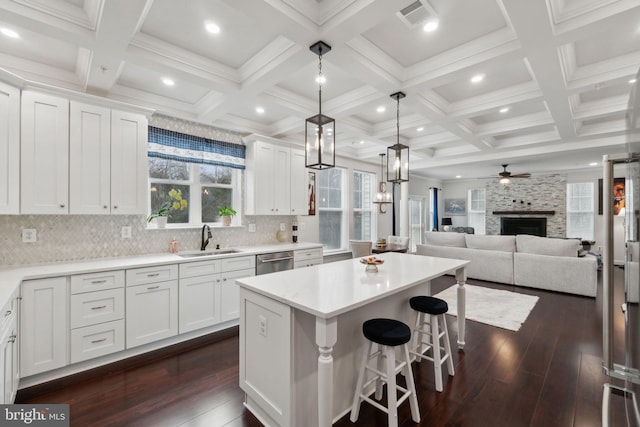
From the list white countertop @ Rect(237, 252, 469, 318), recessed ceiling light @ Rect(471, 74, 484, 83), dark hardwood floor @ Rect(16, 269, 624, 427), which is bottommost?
dark hardwood floor @ Rect(16, 269, 624, 427)

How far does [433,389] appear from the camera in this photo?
2297 mm

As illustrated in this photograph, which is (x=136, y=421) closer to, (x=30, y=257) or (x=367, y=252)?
(x=30, y=257)

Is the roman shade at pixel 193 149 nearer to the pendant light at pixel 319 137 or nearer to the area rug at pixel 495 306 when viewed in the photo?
the pendant light at pixel 319 137

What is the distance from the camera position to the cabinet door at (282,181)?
444cm

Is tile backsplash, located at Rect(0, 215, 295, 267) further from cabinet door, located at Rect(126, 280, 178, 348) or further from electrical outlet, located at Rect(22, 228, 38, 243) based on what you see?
cabinet door, located at Rect(126, 280, 178, 348)

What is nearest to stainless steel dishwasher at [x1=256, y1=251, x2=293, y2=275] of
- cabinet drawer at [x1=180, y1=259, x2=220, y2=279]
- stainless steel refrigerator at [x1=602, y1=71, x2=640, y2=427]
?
cabinet drawer at [x1=180, y1=259, x2=220, y2=279]

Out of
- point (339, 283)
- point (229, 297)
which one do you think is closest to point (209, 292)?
point (229, 297)

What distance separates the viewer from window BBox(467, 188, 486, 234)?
1045cm

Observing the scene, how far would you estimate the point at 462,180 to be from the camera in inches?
425

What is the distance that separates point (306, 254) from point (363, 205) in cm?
306

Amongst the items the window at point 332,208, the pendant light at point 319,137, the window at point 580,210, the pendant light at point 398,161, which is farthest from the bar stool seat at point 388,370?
the window at point 580,210

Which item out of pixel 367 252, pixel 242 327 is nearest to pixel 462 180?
pixel 367 252

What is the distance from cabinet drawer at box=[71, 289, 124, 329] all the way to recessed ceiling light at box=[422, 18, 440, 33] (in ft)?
11.7

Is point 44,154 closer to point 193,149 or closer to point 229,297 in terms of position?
point 193,149
